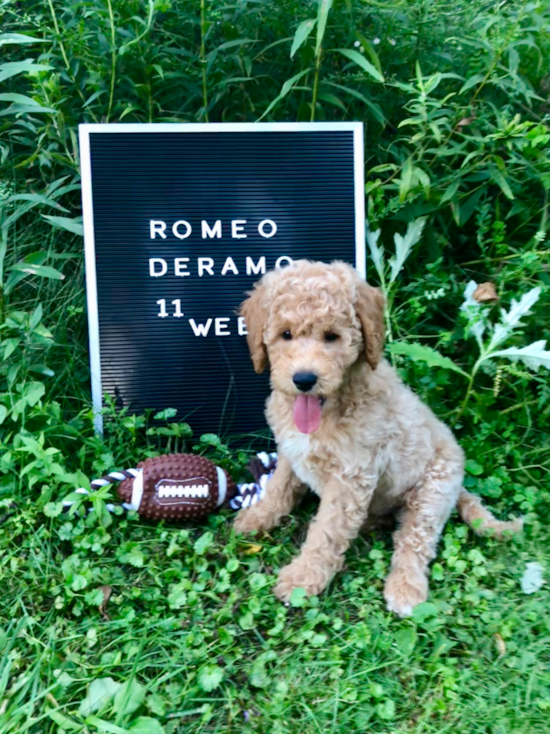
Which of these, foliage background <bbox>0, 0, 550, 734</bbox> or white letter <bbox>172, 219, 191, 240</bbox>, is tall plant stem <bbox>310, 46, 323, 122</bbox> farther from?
white letter <bbox>172, 219, 191, 240</bbox>

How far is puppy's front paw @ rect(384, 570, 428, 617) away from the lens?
7.50 feet

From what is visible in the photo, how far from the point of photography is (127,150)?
3041 mm

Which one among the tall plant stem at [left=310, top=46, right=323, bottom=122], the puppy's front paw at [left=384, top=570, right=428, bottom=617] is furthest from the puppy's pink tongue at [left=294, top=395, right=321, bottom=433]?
the tall plant stem at [left=310, top=46, right=323, bottom=122]

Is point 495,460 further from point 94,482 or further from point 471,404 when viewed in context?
point 94,482

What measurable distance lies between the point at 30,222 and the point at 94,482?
1.84 m

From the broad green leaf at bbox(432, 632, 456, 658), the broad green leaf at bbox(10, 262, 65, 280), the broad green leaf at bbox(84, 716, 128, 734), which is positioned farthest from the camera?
the broad green leaf at bbox(10, 262, 65, 280)

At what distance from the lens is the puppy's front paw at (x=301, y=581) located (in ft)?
7.57

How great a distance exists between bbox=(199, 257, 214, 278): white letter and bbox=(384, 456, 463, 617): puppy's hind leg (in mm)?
1605

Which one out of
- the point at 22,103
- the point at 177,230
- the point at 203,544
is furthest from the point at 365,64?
the point at 203,544

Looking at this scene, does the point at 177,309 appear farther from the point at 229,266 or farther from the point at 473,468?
the point at 473,468

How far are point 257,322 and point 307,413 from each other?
1.42 feet

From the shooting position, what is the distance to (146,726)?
174cm

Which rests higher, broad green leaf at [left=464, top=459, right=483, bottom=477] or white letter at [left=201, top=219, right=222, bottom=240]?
white letter at [left=201, top=219, right=222, bottom=240]

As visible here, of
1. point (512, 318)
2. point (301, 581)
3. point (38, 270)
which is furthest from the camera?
point (512, 318)
